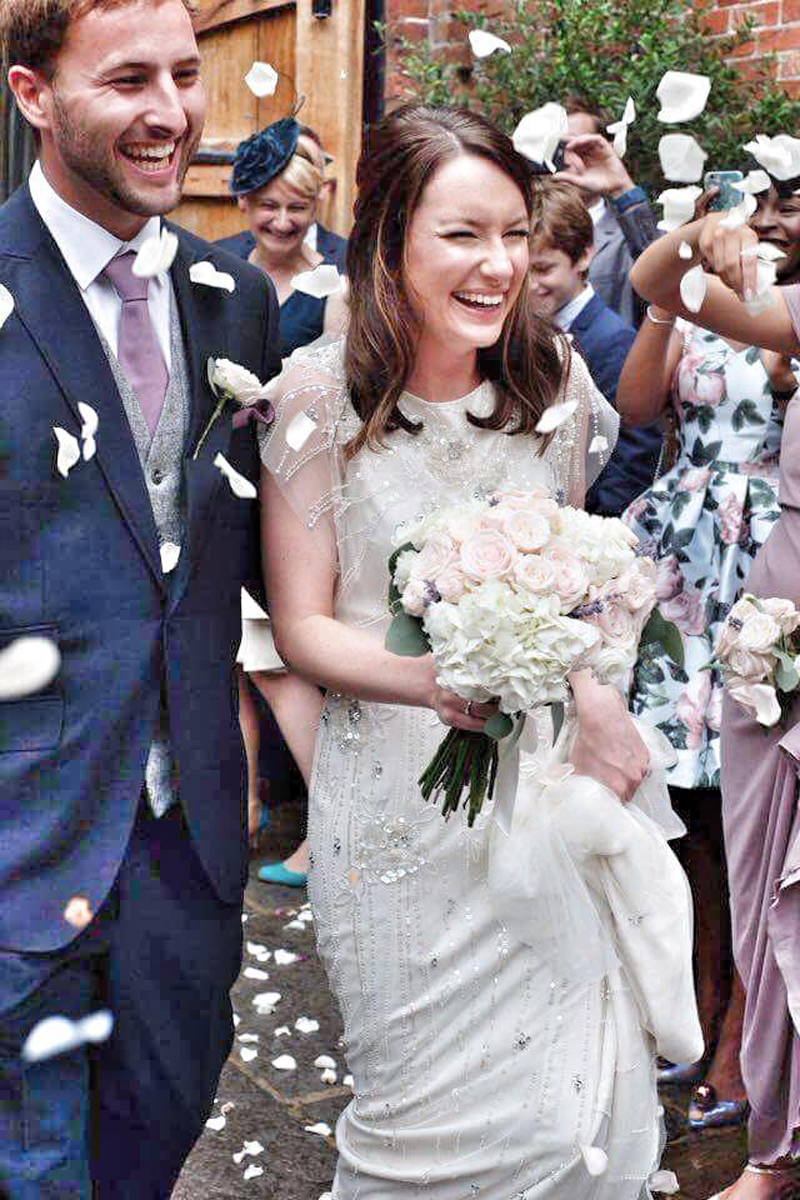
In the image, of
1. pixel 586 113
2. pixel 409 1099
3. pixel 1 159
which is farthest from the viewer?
pixel 1 159

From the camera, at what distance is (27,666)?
2.20 meters

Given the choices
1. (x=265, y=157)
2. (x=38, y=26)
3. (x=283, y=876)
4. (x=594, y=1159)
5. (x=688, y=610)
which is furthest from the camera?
(x=283, y=876)

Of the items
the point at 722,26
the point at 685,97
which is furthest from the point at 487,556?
the point at 722,26

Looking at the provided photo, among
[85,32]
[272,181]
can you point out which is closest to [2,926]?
[85,32]

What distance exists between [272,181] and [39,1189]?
362 cm

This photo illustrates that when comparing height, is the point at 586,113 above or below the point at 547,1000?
above

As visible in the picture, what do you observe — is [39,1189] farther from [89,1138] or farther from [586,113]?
[586,113]

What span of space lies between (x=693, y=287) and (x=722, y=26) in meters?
3.06

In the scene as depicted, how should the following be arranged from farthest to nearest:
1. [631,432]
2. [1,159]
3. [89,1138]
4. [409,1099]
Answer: [1,159]
[631,432]
[409,1099]
[89,1138]

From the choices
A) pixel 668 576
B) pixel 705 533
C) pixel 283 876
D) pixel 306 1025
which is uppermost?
pixel 705 533

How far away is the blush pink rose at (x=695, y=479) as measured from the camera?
13.1 feet

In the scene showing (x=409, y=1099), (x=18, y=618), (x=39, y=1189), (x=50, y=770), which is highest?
(x=18, y=618)

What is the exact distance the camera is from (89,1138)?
2463mm

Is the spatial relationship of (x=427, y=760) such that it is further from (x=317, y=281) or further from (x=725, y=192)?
(x=725, y=192)
